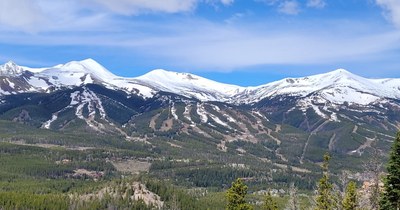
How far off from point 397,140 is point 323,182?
10924mm

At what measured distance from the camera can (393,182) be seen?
172ft

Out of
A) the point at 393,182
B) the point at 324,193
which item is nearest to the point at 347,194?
the point at 324,193

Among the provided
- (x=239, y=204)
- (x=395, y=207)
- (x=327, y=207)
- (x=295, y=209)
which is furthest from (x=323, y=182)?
(x=295, y=209)

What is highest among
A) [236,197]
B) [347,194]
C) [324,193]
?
[347,194]

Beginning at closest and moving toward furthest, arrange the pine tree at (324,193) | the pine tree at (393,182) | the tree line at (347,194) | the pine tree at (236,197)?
the tree line at (347,194)
the pine tree at (324,193)
the pine tree at (393,182)
the pine tree at (236,197)

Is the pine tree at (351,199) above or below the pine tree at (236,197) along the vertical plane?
above

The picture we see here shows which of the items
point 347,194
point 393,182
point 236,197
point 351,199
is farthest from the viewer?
point 236,197

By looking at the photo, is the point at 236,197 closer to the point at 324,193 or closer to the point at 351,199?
the point at 324,193

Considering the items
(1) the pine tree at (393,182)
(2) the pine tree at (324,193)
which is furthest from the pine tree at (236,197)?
(1) the pine tree at (393,182)

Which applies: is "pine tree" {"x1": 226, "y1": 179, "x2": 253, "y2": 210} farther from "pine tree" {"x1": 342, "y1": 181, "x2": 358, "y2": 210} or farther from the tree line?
"pine tree" {"x1": 342, "y1": 181, "x2": 358, "y2": 210}

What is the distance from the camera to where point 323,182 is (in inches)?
1794

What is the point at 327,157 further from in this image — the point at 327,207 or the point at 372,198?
the point at 372,198

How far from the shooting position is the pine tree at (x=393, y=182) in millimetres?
51656

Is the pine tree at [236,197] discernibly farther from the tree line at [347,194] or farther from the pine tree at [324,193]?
the pine tree at [324,193]
